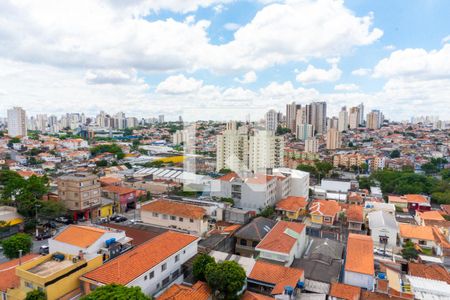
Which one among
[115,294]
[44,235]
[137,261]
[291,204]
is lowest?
[44,235]

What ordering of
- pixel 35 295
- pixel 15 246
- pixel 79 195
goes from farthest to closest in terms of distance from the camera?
1. pixel 79 195
2. pixel 15 246
3. pixel 35 295

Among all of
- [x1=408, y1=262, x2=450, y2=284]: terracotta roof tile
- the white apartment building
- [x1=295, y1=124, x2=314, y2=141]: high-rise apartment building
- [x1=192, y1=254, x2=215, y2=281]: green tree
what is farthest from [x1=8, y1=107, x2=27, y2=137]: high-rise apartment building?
[x1=408, y1=262, x2=450, y2=284]: terracotta roof tile

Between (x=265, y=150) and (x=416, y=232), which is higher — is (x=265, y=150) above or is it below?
above

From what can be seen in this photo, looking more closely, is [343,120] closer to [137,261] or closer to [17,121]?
[137,261]

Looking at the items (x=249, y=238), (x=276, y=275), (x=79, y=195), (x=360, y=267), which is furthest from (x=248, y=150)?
(x=276, y=275)

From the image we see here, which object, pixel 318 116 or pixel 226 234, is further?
pixel 318 116

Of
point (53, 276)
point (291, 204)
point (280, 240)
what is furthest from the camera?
point (291, 204)

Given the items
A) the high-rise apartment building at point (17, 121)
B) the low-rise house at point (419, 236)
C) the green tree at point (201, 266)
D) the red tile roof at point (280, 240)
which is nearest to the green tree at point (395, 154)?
the low-rise house at point (419, 236)
